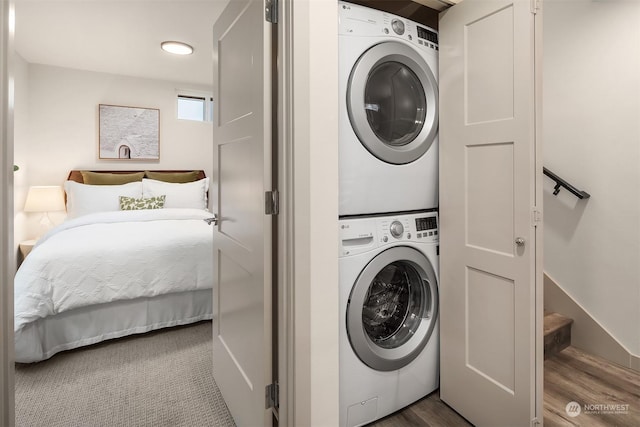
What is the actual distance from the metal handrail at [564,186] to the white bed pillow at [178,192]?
3573 mm

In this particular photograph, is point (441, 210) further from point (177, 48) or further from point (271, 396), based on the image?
point (177, 48)

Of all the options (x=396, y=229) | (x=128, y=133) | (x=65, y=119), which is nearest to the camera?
(x=396, y=229)

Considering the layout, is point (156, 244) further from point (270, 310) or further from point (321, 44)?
point (321, 44)

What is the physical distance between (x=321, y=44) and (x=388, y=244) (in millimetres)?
853

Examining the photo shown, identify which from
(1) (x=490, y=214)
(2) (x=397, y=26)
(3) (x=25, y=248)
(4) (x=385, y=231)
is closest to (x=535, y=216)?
(1) (x=490, y=214)

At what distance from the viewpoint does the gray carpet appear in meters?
1.68

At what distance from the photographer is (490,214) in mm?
1462

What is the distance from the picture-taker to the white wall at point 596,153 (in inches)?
76.5

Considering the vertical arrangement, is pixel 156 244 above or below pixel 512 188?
below

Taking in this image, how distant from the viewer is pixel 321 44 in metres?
1.23

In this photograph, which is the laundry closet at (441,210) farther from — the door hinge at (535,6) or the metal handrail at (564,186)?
the metal handrail at (564,186)

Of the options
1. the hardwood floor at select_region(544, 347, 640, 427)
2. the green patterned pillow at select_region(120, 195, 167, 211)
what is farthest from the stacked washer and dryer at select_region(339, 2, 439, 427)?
the green patterned pillow at select_region(120, 195, 167, 211)

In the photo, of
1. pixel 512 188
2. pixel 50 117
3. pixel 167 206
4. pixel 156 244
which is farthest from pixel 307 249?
pixel 50 117

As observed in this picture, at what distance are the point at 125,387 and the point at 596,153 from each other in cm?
307
